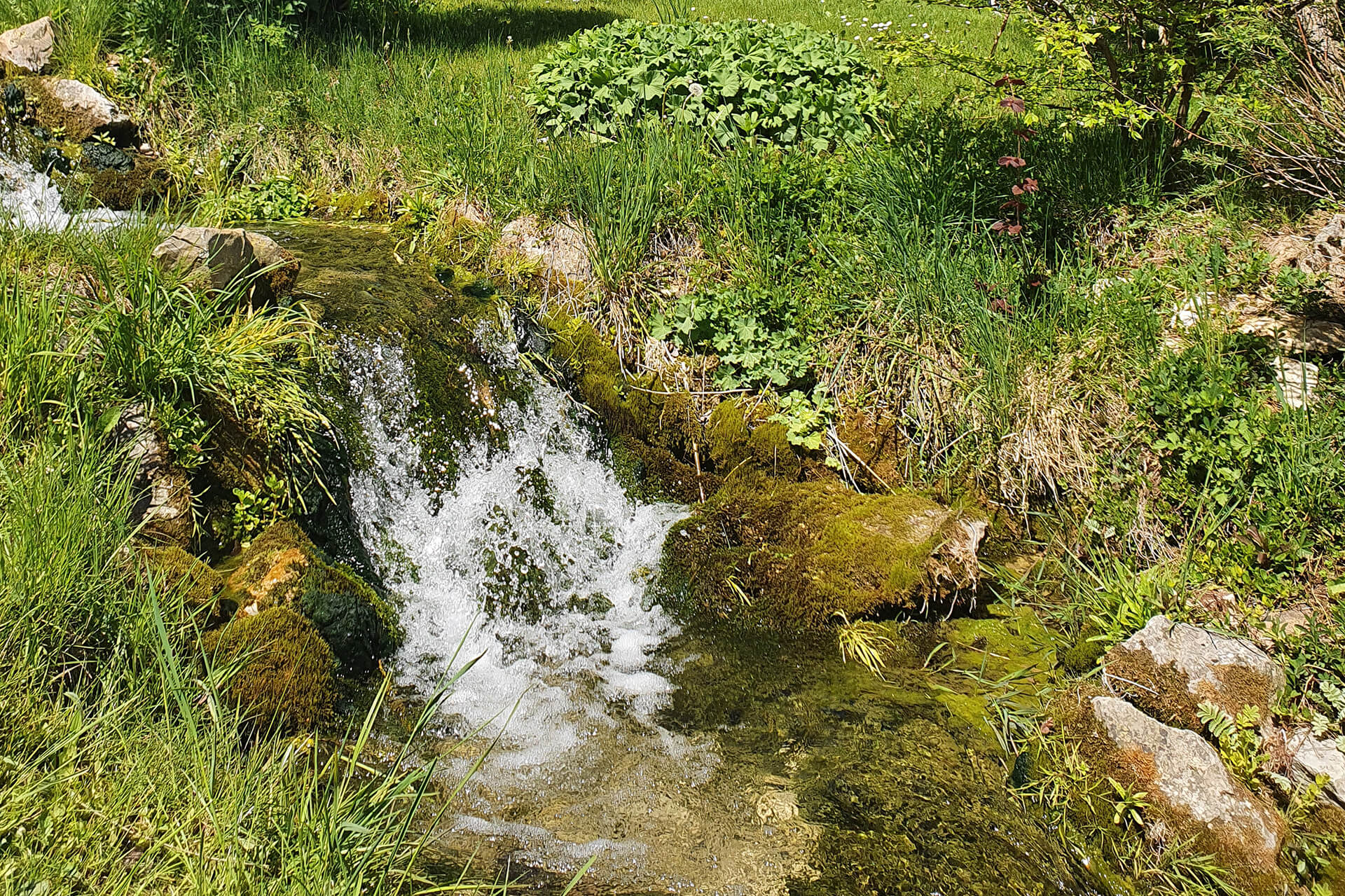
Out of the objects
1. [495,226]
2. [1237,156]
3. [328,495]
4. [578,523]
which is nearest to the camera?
[328,495]

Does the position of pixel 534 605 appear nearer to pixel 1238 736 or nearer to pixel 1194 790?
pixel 1194 790

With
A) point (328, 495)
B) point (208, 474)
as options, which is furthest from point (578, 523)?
point (208, 474)

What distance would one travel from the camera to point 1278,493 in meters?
4.35

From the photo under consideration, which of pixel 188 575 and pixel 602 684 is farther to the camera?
pixel 602 684

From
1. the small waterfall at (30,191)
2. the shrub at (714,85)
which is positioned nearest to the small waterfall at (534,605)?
the shrub at (714,85)

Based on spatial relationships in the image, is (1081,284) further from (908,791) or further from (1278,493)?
(908,791)

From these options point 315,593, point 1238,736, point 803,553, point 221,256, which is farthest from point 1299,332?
point 221,256

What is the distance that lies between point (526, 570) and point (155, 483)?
176cm

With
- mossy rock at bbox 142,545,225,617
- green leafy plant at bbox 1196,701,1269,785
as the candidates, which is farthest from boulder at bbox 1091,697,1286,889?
mossy rock at bbox 142,545,225,617

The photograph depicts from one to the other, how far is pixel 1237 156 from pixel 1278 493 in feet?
9.26

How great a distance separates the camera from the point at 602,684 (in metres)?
4.35

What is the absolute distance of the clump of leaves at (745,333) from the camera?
18.4ft

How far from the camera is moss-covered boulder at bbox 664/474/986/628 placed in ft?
15.6

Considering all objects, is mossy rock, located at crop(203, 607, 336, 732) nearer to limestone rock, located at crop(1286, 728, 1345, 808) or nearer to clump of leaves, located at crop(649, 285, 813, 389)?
clump of leaves, located at crop(649, 285, 813, 389)
